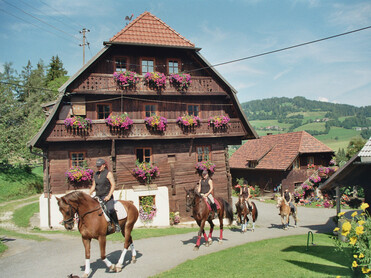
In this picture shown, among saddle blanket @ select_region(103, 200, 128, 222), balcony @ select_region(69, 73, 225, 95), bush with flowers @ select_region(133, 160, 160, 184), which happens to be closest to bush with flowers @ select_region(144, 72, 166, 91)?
balcony @ select_region(69, 73, 225, 95)

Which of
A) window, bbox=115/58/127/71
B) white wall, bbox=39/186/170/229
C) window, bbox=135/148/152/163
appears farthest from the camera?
window, bbox=135/148/152/163

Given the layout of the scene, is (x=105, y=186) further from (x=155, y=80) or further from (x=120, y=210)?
(x=155, y=80)

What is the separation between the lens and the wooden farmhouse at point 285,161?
3507cm

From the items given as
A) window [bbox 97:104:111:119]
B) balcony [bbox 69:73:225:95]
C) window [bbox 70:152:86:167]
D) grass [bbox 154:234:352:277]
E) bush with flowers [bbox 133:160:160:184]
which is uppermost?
balcony [bbox 69:73:225:95]

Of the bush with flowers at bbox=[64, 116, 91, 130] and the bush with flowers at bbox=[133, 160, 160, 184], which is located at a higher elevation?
the bush with flowers at bbox=[64, 116, 91, 130]

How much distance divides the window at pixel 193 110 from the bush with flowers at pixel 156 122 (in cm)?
276

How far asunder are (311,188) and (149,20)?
24.4 metres

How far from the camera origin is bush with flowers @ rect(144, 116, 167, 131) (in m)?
21.1

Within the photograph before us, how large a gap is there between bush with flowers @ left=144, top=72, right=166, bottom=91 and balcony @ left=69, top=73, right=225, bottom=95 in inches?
11.5

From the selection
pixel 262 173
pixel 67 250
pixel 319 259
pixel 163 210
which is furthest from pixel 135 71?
pixel 262 173

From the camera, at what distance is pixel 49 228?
19594 millimetres

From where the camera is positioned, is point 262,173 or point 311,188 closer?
point 311,188

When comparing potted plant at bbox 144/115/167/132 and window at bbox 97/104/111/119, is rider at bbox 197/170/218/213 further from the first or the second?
window at bbox 97/104/111/119

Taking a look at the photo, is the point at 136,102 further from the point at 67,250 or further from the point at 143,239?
the point at 67,250
